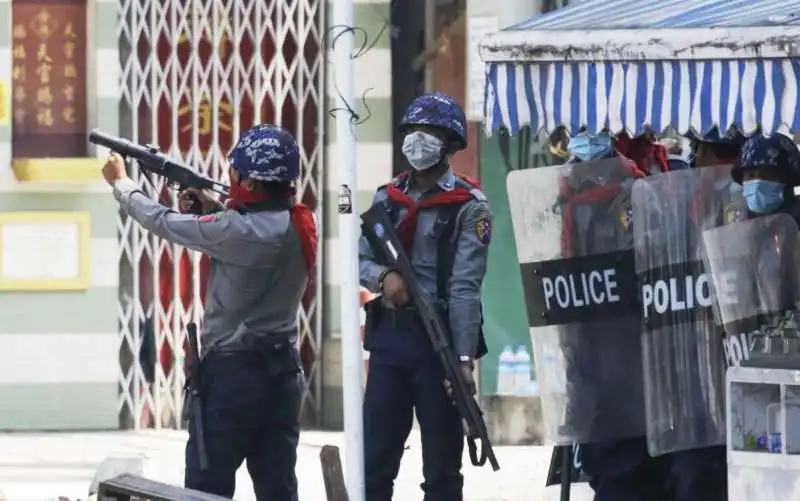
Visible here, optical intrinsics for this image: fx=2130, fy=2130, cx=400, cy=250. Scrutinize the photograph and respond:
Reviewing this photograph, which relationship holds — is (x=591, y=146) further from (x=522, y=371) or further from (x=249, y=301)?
(x=522, y=371)

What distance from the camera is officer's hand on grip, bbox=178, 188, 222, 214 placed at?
8.70m

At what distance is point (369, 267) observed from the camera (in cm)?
881

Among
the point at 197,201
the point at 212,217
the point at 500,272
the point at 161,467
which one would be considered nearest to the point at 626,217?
the point at 212,217

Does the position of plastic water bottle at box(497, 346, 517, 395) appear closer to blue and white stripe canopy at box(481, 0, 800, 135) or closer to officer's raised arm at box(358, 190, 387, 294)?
officer's raised arm at box(358, 190, 387, 294)

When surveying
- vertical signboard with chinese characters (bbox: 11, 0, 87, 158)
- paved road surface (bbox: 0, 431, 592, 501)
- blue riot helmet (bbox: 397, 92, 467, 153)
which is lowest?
paved road surface (bbox: 0, 431, 592, 501)

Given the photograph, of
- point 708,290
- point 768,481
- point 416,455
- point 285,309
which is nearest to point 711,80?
point 708,290

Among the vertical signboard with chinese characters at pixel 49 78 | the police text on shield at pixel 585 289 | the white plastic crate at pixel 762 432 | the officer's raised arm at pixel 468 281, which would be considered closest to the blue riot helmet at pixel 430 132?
the officer's raised arm at pixel 468 281

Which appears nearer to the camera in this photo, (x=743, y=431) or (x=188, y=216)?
(x=743, y=431)

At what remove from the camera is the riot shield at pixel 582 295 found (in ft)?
27.5

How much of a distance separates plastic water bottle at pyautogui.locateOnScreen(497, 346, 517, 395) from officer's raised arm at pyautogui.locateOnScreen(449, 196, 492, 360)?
420cm

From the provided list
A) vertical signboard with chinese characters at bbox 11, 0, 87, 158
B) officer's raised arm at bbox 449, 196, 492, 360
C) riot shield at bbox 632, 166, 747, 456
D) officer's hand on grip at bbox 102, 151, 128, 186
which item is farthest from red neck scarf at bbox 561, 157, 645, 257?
vertical signboard with chinese characters at bbox 11, 0, 87, 158

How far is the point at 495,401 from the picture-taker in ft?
42.0

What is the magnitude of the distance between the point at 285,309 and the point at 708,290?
1652 mm

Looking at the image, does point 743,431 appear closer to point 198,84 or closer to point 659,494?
point 659,494
